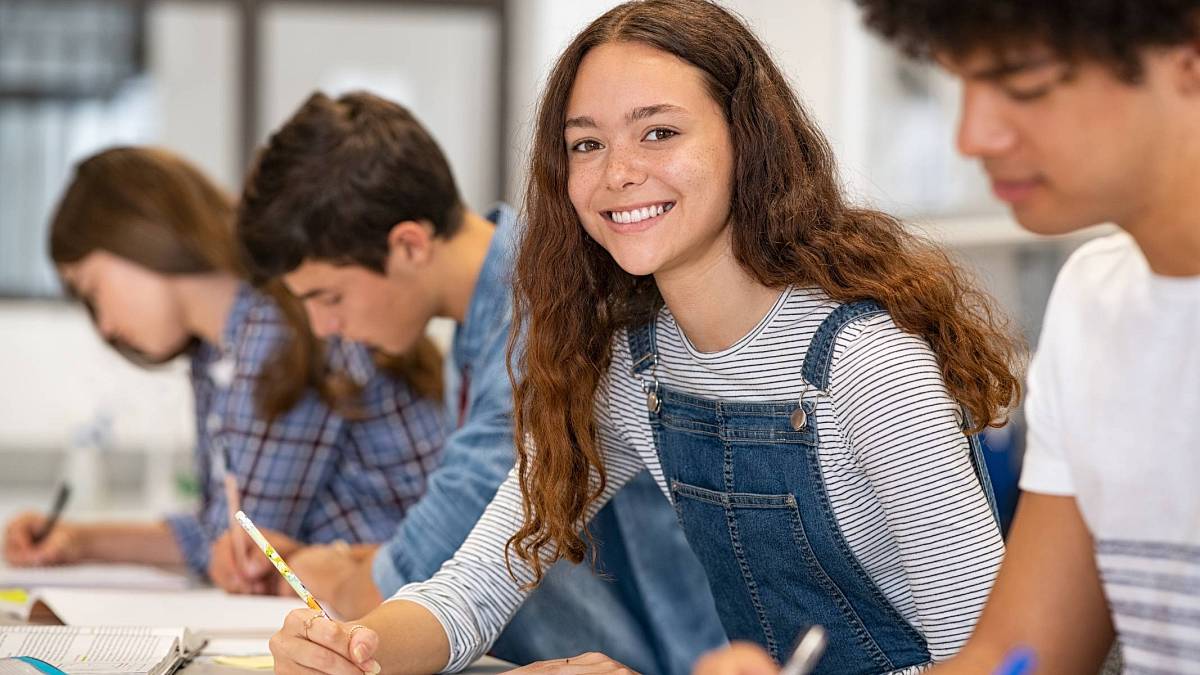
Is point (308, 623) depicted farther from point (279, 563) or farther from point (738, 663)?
point (738, 663)

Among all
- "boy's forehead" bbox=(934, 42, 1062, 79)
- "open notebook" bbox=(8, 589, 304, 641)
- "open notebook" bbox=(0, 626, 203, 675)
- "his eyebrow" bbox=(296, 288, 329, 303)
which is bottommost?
"open notebook" bbox=(8, 589, 304, 641)

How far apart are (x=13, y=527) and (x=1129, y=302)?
1768mm

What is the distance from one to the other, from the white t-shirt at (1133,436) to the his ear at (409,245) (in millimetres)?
982

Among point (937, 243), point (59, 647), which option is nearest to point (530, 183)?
point (937, 243)

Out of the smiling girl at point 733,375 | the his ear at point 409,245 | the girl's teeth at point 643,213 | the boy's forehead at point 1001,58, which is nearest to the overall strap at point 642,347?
the smiling girl at point 733,375

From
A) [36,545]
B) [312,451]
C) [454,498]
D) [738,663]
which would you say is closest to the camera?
[738,663]

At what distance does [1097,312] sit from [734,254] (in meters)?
0.45

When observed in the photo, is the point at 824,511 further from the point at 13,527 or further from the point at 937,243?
the point at 13,527

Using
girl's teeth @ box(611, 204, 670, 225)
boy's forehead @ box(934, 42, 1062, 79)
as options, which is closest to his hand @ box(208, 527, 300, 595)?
girl's teeth @ box(611, 204, 670, 225)

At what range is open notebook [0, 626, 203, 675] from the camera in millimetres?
1242

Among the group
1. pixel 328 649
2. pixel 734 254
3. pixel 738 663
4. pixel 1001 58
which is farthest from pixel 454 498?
pixel 1001 58

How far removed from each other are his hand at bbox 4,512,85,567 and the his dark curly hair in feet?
5.59

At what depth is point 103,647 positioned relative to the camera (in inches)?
51.5

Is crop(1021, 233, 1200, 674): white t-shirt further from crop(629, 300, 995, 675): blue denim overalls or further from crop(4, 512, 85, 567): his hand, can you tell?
crop(4, 512, 85, 567): his hand
